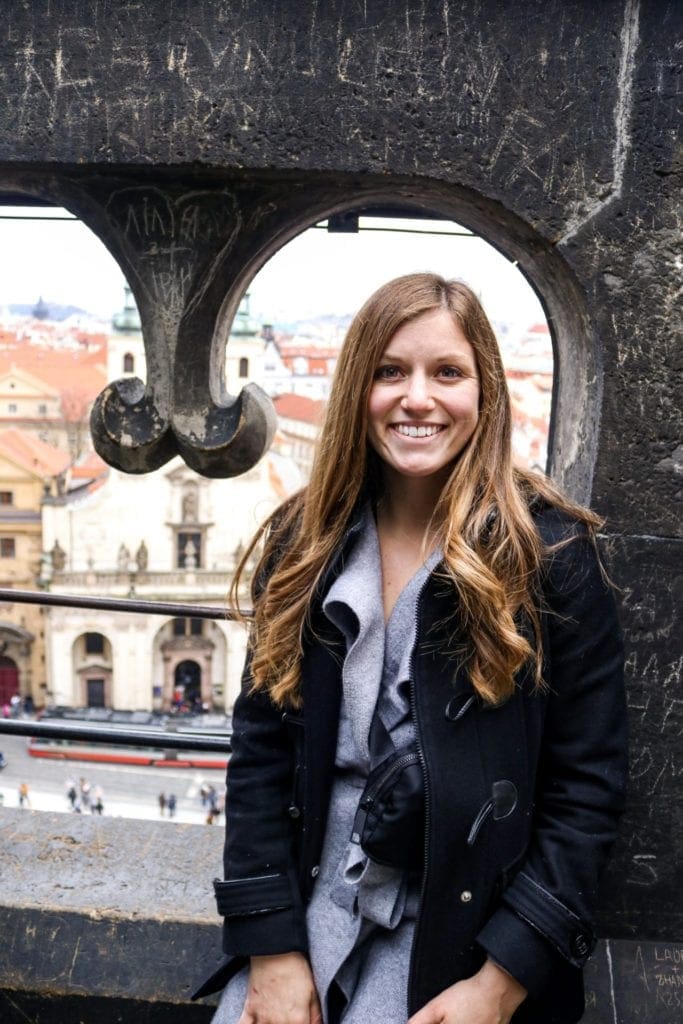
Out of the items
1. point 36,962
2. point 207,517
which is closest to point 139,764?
point 207,517

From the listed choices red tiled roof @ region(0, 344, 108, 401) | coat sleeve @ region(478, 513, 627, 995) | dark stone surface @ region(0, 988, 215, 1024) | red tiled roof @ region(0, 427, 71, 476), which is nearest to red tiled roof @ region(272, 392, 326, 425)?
red tiled roof @ region(0, 344, 108, 401)

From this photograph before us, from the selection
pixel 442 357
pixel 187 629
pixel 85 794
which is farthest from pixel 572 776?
pixel 187 629

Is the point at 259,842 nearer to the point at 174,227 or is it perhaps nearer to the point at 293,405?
the point at 174,227

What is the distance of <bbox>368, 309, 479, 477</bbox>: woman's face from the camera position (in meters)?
1.09

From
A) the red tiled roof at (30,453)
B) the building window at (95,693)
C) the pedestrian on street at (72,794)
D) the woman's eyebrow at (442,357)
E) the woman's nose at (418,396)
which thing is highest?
the woman's eyebrow at (442,357)

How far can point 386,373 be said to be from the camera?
1131 mm

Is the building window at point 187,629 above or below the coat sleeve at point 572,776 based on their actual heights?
below

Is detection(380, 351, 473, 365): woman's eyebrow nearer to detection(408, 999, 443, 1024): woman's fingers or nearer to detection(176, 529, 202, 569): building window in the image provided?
detection(408, 999, 443, 1024): woman's fingers

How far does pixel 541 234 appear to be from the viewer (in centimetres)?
129

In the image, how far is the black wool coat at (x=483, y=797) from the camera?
1.05 m

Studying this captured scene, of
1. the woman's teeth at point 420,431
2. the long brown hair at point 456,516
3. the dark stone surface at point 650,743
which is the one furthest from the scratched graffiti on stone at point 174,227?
the dark stone surface at point 650,743

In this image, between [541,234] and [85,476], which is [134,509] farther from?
[541,234]

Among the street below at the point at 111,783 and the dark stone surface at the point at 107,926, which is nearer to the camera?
the dark stone surface at the point at 107,926

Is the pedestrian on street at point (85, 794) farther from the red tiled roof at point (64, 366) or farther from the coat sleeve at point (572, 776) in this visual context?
the coat sleeve at point (572, 776)
